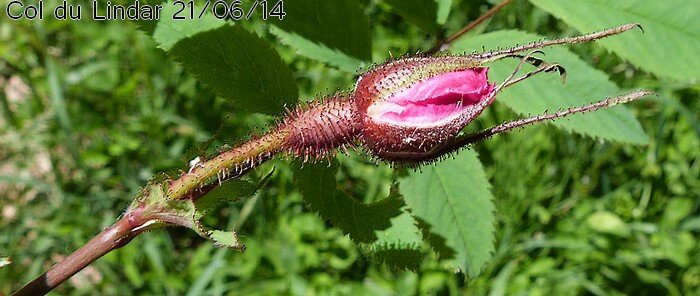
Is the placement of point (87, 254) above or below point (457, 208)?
above

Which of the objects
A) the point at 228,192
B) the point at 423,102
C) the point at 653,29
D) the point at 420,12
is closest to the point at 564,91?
the point at 653,29

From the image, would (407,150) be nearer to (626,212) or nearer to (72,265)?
(72,265)

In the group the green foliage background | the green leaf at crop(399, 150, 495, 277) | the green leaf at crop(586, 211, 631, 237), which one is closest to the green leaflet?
the green leaf at crop(399, 150, 495, 277)

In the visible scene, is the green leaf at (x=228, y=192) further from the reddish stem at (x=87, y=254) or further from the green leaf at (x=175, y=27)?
the green leaf at (x=175, y=27)

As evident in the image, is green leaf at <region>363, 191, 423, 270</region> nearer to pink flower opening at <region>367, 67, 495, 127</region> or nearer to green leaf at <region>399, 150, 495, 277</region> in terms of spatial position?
green leaf at <region>399, 150, 495, 277</region>

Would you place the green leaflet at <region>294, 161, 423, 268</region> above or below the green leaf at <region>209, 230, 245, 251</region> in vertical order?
below

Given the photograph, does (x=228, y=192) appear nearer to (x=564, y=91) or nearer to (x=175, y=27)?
(x=175, y=27)
